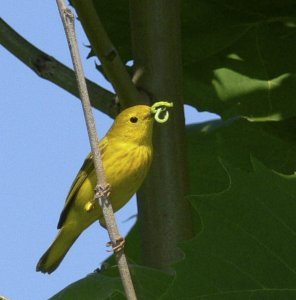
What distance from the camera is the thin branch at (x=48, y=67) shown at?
3582 millimetres

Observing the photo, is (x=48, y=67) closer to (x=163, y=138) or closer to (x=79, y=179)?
(x=163, y=138)

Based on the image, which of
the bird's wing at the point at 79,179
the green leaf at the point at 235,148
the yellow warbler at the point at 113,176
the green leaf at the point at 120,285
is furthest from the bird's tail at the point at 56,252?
the green leaf at the point at 120,285

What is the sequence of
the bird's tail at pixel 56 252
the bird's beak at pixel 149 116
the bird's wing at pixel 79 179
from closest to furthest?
the bird's beak at pixel 149 116 → the bird's wing at pixel 79 179 → the bird's tail at pixel 56 252

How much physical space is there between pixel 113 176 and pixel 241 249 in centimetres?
119

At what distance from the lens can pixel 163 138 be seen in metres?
3.57

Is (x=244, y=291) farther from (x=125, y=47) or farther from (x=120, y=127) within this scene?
(x=125, y=47)

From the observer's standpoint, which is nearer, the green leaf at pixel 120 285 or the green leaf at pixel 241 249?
the green leaf at pixel 241 249

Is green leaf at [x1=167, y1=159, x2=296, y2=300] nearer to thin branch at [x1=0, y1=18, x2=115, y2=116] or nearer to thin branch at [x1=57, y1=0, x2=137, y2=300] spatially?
thin branch at [x1=57, y1=0, x2=137, y2=300]

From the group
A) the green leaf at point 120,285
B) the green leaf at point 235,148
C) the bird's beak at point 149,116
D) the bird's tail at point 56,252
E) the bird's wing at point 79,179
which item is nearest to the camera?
the green leaf at point 120,285

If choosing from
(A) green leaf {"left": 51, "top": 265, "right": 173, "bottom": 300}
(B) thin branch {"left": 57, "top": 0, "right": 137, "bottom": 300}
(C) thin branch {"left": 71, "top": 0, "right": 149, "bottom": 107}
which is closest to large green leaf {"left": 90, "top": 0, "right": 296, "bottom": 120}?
(C) thin branch {"left": 71, "top": 0, "right": 149, "bottom": 107}

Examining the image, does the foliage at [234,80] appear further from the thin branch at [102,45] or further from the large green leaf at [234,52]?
the thin branch at [102,45]

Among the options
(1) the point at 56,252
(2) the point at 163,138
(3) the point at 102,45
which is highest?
(3) the point at 102,45

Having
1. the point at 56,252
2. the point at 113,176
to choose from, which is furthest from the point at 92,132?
the point at 56,252

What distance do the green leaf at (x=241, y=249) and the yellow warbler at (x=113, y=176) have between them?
2.38ft
